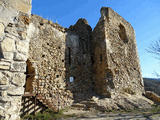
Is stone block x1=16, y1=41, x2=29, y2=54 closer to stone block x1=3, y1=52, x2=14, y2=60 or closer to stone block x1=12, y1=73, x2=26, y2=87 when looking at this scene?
stone block x1=3, y1=52, x2=14, y2=60

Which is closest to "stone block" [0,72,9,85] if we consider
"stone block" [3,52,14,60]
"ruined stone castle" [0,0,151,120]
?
"stone block" [3,52,14,60]

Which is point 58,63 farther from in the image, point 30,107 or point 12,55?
point 12,55

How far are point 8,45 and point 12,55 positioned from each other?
0.52 ft

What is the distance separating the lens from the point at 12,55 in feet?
6.39

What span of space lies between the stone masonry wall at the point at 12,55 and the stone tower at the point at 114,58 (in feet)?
21.2

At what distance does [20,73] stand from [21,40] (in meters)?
0.54

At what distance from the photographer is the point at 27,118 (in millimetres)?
4660

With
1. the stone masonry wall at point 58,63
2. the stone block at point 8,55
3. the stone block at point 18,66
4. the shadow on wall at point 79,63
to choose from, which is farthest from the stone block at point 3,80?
the shadow on wall at point 79,63

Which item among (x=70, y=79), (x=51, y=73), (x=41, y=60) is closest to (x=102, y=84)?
(x=70, y=79)

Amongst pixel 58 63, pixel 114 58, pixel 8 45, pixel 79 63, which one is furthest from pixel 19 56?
pixel 114 58

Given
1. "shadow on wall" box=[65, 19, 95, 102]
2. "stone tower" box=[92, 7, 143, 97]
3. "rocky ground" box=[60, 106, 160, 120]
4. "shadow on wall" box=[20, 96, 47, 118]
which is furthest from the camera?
"stone tower" box=[92, 7, 143, 97]

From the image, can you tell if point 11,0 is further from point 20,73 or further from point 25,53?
point 20,73

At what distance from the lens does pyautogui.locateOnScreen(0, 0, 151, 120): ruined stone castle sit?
22.3ft

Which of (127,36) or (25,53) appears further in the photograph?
(127,36)
